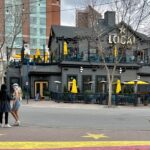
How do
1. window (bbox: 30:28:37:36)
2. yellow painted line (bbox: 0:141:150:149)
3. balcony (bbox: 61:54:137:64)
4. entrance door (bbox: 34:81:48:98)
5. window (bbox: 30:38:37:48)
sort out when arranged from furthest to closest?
window (bbox: 30:38:37:48), window (bbox: 30:28:37:36), entrance door (bbox: 34:81:48:98), balcony (bbox: 61:54:137:64), yellow painted line (bbox: 0:141:150:149)

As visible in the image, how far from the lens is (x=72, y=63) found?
49.4 meters

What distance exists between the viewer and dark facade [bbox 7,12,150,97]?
4991 centimetres

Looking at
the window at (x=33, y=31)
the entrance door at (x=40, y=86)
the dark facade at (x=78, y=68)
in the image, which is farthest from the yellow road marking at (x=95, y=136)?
the window at (x=33, y=31)

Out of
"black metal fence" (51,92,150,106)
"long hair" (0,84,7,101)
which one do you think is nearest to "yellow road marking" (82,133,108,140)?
"long hair" (0,84,7,101)

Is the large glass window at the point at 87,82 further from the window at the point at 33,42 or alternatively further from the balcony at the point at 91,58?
the window at the point at 33,42

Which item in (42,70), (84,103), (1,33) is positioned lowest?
(84,103)

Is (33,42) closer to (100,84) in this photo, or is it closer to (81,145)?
(100,84)

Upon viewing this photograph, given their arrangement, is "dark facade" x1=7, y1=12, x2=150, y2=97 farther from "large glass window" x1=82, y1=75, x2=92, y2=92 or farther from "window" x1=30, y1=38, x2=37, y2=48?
"window" x1=30, y1=38, x2=37, y2=48

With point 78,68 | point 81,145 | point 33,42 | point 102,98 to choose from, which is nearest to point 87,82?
point 78,68

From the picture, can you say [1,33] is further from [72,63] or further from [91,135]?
[91,135]

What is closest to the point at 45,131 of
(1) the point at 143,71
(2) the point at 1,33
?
(2) the point at 1,33

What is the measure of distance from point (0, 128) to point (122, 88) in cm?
3452

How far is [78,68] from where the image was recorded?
50.0m

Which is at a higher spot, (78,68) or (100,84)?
(78,68)
